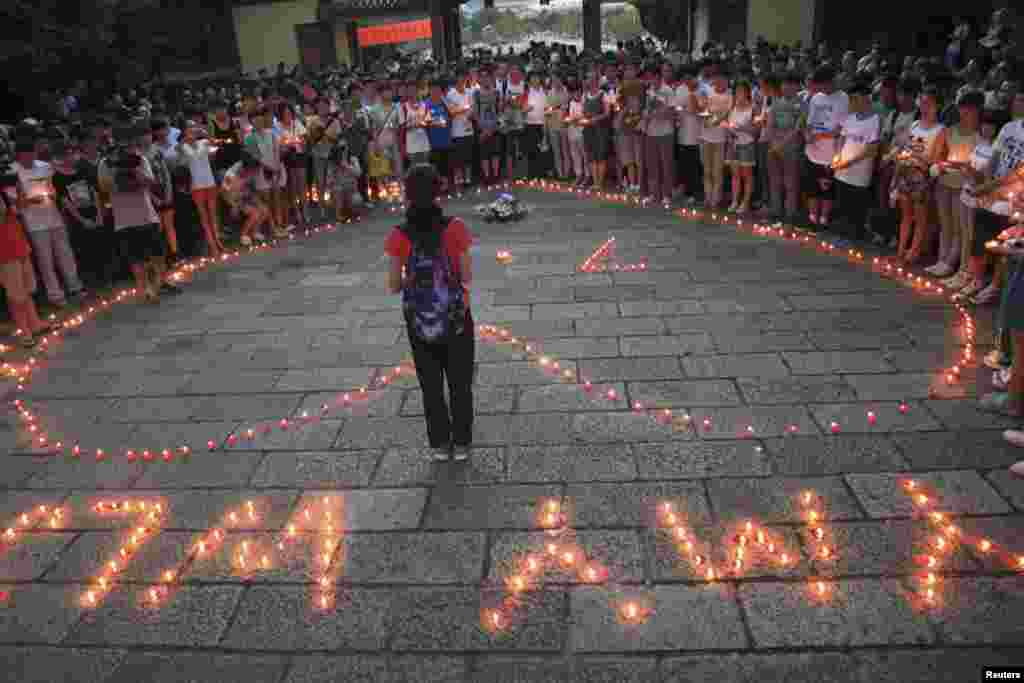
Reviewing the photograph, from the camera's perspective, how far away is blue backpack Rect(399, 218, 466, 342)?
4.38 meters

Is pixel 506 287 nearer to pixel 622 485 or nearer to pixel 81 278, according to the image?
pixel 622 485

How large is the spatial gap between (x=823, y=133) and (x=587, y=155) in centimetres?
422

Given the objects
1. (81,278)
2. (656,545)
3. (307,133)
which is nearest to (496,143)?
(307,133)

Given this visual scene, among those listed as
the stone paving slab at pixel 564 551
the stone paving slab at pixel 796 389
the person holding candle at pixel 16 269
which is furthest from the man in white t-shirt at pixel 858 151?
the person holding candle at pixel 16 269

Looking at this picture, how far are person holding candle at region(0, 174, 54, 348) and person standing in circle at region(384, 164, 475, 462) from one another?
14.7ft

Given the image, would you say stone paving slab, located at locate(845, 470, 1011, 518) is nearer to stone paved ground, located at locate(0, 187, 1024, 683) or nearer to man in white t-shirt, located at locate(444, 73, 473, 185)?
stone paved ground, located at locate(0, 187, 1024, 683)

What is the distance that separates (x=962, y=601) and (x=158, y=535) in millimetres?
3976

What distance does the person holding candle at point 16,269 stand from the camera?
6938 millimetres

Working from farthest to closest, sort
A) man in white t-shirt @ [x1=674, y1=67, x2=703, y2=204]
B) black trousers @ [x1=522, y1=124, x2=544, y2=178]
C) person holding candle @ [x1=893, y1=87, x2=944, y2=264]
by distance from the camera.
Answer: black trousers @ [x1=522, y1=124, x2=544, y2=178], man in white t-shirt @ [x1=674, y1=67, x2=703, y2=204], person holding candle @ [x1=893, y1=87, x2=944, y2=264]

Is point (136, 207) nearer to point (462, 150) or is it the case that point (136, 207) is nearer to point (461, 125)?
point (461, 125)

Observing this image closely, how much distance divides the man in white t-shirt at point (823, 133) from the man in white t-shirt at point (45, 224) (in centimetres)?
811

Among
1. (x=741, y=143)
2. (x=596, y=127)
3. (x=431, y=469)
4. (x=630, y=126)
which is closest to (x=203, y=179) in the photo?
(x=596, y=127)

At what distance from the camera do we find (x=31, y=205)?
26.2 feet

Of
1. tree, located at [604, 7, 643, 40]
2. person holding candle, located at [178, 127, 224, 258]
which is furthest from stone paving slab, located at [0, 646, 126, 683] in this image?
tree, located at [604, 7, 643, 40]
